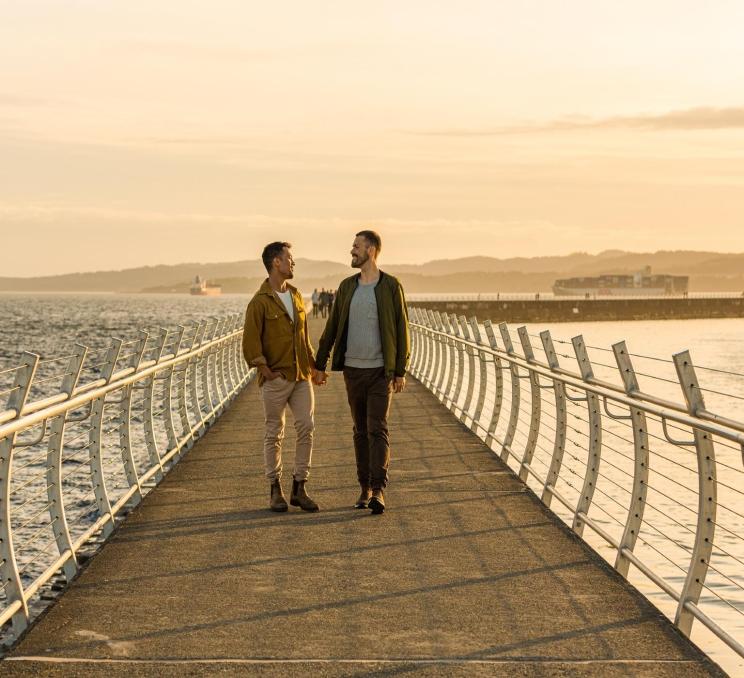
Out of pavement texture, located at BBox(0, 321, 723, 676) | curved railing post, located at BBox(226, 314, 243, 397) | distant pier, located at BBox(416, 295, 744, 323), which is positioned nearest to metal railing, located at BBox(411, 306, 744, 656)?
pavement texture, located at BBox(0, 321, 723, 676)

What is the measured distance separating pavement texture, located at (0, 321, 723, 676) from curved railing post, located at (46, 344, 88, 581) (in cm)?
18

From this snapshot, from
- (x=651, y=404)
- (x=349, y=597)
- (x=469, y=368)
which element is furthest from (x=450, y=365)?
(x=349, y=597)

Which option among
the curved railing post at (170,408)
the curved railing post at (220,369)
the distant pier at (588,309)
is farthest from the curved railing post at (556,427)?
the distant pier at (588,309)

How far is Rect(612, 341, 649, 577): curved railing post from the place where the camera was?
20.8ft

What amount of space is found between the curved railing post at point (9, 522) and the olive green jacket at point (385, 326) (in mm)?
2819

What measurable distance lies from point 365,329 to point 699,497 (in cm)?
319

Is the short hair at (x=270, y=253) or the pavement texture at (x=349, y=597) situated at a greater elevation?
the short hair at (x=270, y=253)

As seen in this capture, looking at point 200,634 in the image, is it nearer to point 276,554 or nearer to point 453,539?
point 276,554

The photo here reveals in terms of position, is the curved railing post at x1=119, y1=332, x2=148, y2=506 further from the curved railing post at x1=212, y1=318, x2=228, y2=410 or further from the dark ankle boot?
the curved railing post at x1=212, y1=318, x2=228, y2=410

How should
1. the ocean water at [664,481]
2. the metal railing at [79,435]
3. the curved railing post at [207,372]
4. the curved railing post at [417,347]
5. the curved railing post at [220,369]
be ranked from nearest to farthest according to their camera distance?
A: the metal railing at [79,435] → the ocean water at [664,481] → the curved railing post at [207,372] → the curved railing post at [220,369] → the curved railing post at [417,347]

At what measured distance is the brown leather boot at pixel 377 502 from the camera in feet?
26.3

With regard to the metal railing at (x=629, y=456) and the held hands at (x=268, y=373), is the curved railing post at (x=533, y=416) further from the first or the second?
the held hands at (x=268, y=373)

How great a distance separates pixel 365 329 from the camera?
794cm

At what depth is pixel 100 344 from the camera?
85562mm
